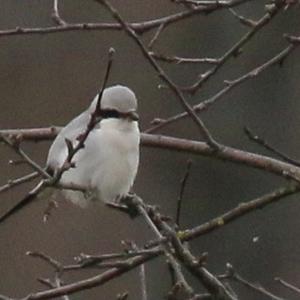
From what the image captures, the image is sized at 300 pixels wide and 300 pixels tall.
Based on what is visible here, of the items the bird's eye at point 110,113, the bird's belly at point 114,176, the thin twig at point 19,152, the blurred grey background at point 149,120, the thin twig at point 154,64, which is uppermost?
the blurred grey background at point 149,120

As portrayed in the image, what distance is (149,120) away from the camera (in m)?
10.9

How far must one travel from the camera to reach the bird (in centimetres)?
393

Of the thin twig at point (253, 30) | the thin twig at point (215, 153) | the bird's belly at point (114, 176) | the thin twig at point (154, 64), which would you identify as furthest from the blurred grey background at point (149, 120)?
the thin twig at point (154, 64)

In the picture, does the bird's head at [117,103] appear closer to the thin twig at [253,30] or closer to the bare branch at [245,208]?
the thin twig at [253,30]

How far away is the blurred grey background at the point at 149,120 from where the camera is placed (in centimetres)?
1059

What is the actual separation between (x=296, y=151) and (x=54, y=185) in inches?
323

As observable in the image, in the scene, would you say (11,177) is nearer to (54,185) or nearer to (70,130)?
(70,130)

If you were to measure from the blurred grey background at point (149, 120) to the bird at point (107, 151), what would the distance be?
5.95 metres

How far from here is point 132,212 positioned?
11.7ft

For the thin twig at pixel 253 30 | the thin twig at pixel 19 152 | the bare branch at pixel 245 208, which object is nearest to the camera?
the thin twig at pixel 19 152

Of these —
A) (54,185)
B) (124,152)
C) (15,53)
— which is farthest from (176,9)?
(54,185)

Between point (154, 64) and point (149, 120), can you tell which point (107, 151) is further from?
point (149, 120)

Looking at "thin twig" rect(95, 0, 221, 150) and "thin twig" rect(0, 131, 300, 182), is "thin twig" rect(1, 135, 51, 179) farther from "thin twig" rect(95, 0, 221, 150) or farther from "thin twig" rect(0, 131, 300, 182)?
"thin twig" rect(0, 131, 300, 182)

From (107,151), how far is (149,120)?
22.6 feet
